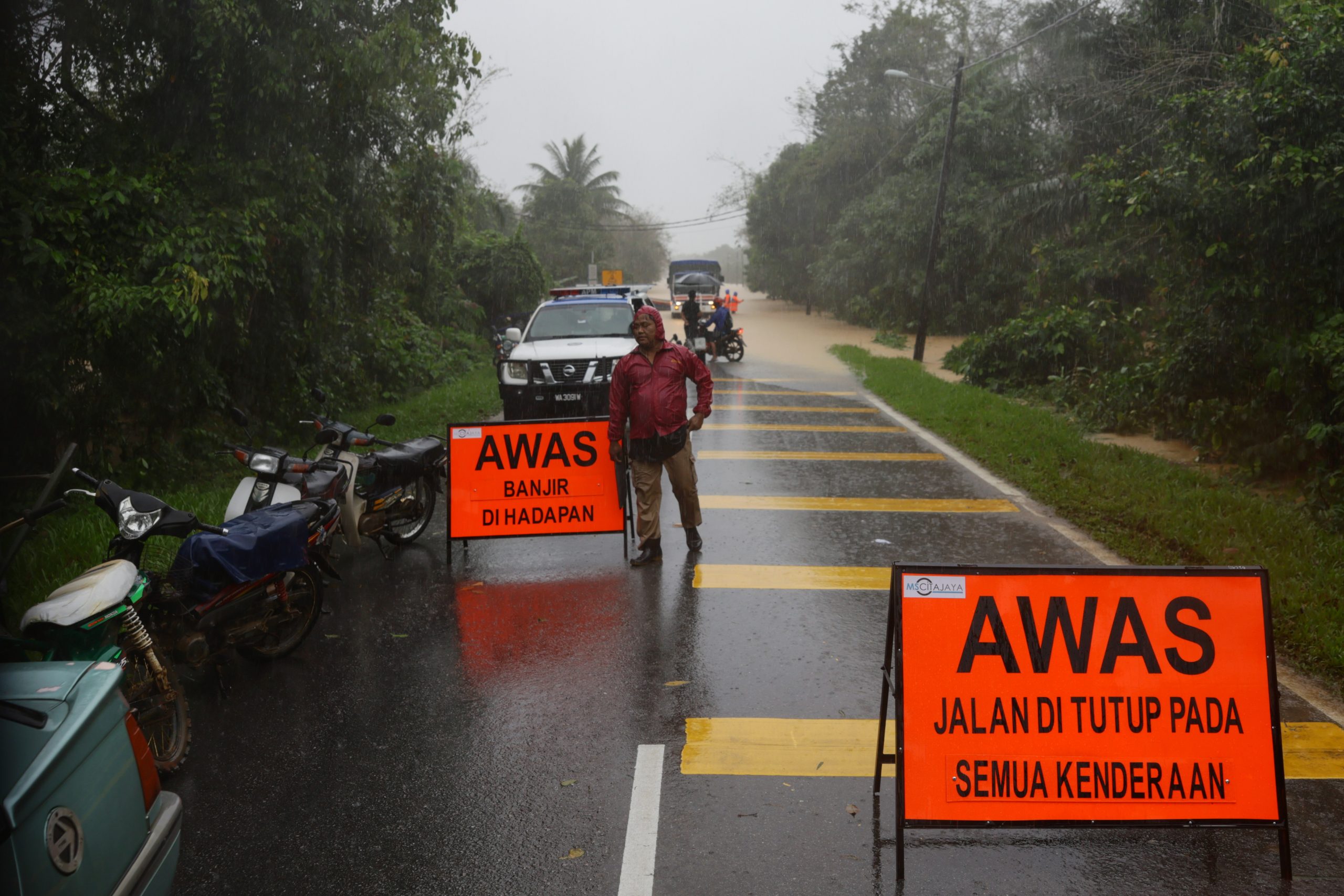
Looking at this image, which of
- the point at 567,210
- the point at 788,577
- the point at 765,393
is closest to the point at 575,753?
the point at 788,577

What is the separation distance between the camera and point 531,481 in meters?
8.27

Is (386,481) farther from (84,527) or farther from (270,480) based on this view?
(84,527)

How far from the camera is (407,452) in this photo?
337 inches

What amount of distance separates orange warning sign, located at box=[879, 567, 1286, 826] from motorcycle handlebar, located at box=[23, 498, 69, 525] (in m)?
3.21

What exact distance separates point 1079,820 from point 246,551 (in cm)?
393

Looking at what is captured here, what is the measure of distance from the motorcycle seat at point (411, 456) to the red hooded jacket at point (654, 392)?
1704 mm

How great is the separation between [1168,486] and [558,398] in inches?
305

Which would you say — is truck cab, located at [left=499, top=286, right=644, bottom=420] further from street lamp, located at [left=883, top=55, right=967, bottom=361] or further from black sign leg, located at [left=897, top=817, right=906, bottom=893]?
street lamp, located at [left=883, top=55, right=967, bottom=361]

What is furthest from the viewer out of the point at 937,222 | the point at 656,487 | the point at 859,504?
the point at 937,222

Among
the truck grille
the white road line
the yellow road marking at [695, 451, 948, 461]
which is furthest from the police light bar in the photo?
the white road line

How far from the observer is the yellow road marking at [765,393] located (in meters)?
20.1

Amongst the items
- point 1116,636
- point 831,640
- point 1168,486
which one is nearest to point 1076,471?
point 1168,486

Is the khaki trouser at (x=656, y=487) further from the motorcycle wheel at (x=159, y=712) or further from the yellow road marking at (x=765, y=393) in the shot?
the yellow road marking at (x=765, y=393)

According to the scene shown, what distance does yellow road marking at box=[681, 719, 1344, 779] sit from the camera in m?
4.63
